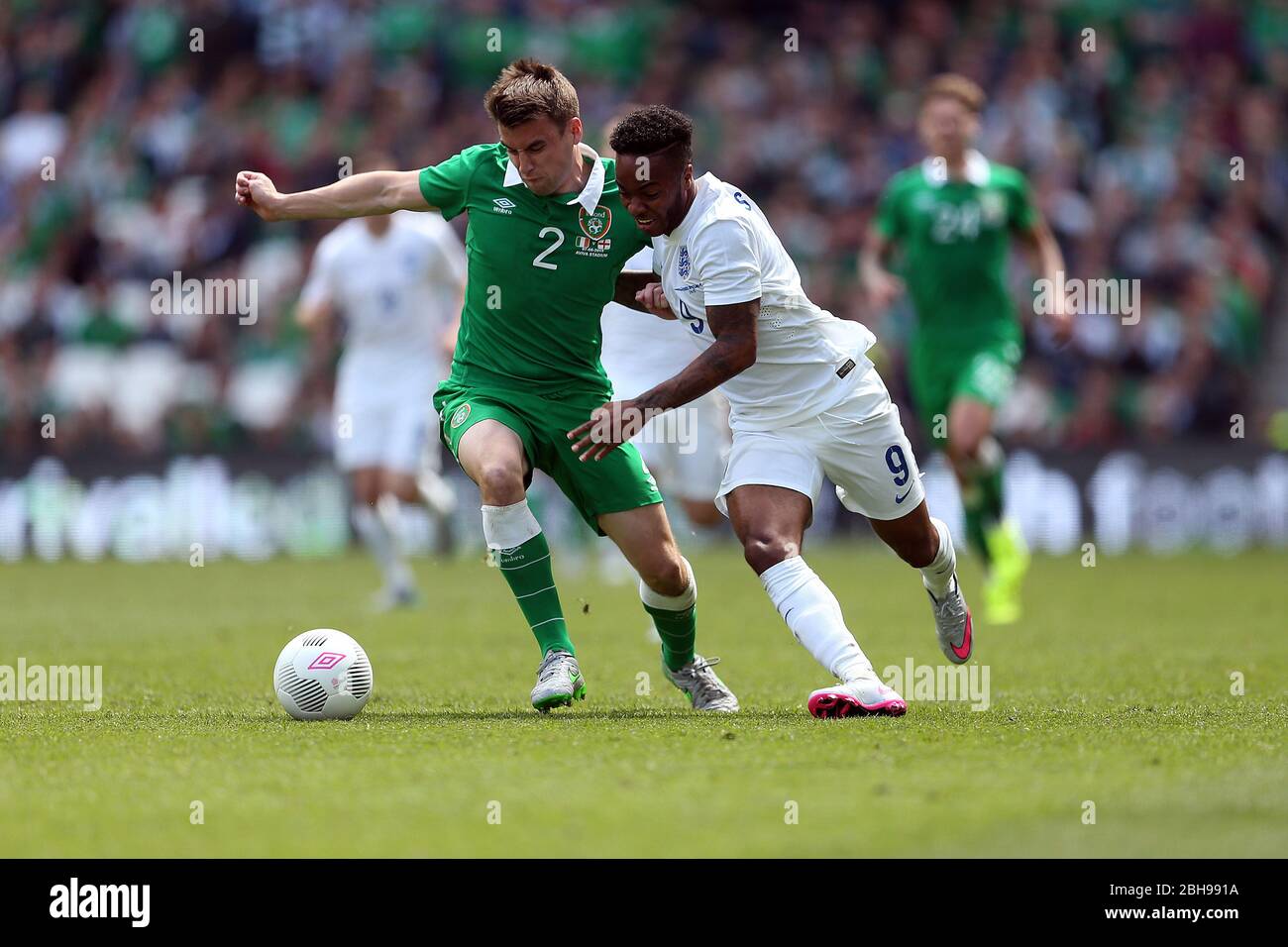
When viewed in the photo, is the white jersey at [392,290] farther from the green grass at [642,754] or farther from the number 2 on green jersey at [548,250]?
the number 2 on green jersey at [548,250]

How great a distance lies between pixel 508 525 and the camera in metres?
6.93

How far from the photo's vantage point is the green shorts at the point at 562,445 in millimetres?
7016

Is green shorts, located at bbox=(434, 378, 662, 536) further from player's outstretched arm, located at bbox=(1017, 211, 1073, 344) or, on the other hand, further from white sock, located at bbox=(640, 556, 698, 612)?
player's outstretched arm, located at bbox=(1017, 211, 1073, 344)

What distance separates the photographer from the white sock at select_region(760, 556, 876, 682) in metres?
6.48

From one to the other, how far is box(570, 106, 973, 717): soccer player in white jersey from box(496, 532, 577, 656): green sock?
60 centimetres

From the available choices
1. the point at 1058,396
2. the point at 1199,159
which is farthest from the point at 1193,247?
the point at 1058,396

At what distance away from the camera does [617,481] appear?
7.02 metres

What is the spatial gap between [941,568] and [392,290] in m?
Result: 6.49
